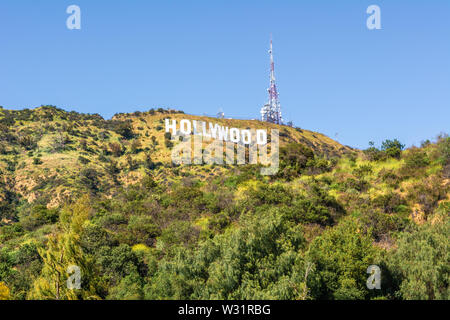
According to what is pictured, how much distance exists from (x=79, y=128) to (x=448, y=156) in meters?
80.1

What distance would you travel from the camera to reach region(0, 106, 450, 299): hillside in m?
21.3

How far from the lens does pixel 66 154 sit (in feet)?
279

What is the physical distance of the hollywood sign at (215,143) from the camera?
8038cm

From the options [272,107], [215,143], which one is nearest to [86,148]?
[215,143]

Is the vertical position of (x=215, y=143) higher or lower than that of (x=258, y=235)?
Answer: higher

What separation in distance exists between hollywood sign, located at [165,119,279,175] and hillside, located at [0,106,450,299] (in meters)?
19.9

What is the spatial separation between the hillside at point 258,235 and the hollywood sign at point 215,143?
19.9 meters

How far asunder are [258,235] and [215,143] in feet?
220

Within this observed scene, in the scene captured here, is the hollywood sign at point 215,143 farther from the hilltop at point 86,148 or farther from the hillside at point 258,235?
the hillside at point 258,235

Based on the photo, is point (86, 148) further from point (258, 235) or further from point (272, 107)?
point (258, 235)

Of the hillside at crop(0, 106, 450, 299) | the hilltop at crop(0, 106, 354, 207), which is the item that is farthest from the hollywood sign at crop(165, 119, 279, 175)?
the hillside at crop(0, 106, 450, 299)

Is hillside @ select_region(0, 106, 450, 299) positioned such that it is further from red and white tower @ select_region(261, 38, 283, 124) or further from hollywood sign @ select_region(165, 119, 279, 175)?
red and white tower @ select_region(261, 38, 283, 124)

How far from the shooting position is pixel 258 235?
22453 mm
